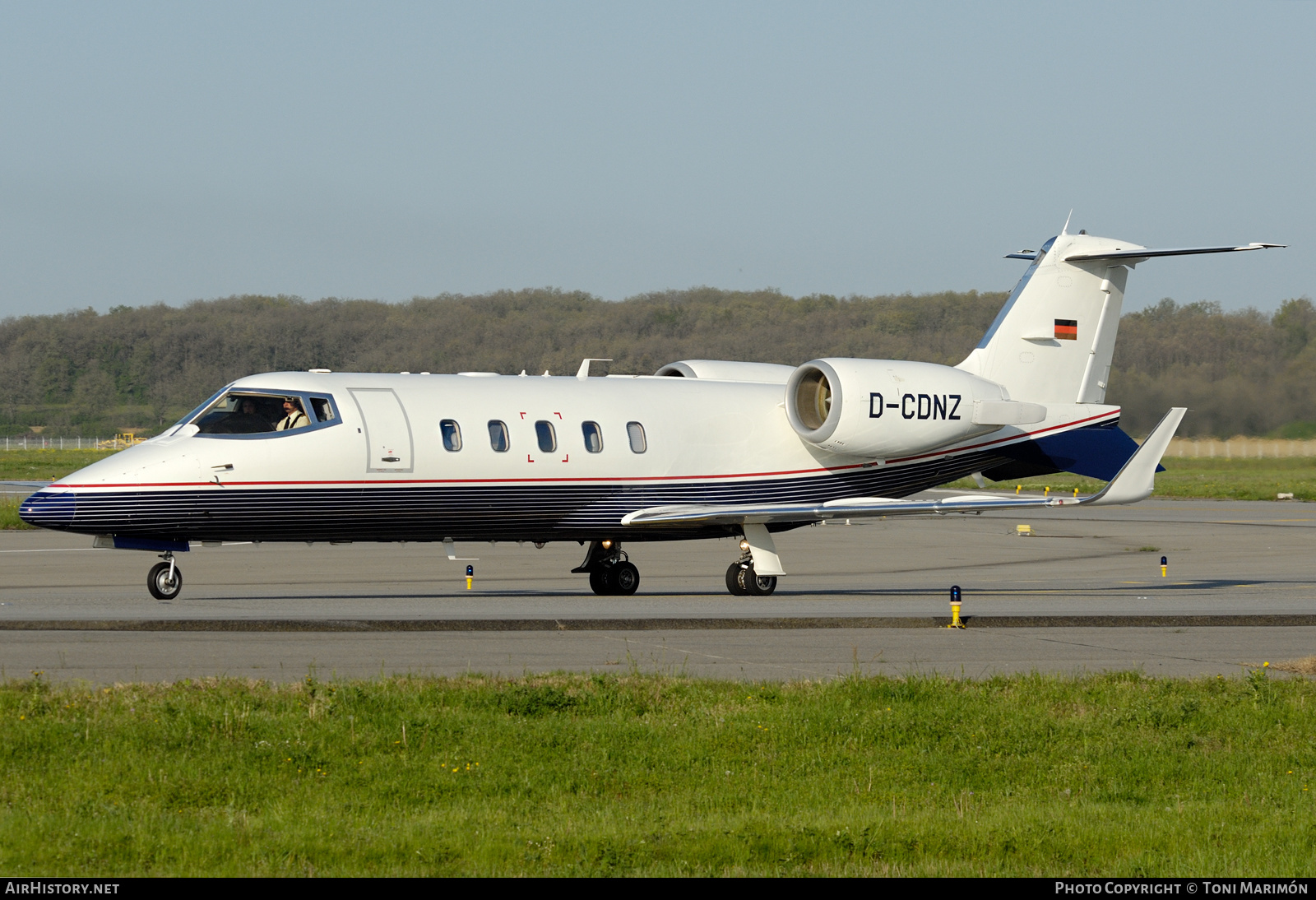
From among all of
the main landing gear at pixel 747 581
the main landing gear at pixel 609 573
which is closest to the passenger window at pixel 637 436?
the main landing gear at pixel 609 573

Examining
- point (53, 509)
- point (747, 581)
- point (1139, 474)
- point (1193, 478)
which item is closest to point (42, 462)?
point (1193, 478)

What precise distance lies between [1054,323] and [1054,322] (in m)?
0.02

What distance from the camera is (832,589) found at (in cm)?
2467

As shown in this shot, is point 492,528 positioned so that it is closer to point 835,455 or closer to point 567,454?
point 567,454

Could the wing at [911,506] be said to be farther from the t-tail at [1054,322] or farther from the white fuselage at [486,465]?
the t-tail at [1054,322]

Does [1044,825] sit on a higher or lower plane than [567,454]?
lower

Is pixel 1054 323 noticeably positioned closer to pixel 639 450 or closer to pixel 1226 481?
pixel 639 450

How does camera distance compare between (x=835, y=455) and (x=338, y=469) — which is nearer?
(x=338, y=469)

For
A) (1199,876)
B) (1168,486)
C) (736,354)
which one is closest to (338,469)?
(1199,876)

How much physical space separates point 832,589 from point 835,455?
2.36 metres

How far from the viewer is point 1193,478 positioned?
8288cm

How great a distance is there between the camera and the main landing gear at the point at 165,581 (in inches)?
779

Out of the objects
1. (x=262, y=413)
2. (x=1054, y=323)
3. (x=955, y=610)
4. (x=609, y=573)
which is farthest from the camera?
(x=1054, y=323)

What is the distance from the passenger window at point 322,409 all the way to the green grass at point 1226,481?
1101 inches
